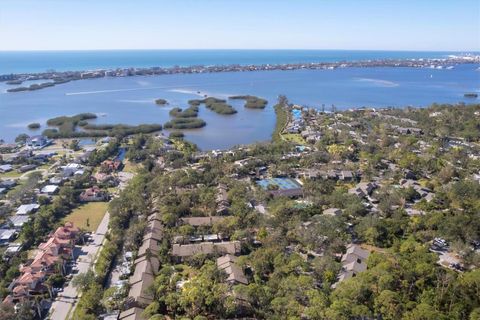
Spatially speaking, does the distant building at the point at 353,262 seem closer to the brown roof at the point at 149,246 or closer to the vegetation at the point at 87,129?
the brown roof at the point at 149,246

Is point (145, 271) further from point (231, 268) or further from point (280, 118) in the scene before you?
point (280, 118)

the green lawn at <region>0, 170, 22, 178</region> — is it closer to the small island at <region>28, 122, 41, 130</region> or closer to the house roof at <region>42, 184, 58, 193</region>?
the house roof at <region>42, 184, 58, 193</region>

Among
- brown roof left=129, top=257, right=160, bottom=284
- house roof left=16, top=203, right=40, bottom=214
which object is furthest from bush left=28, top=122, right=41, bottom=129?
brown roof left=129, top=257, right=160, bottom=284

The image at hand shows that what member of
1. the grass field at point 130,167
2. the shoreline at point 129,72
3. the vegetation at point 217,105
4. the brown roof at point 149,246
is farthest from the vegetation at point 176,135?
the shoreline at point 129,72

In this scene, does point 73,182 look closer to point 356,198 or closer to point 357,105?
point 356,198

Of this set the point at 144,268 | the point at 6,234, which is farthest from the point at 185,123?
the point at 144,268

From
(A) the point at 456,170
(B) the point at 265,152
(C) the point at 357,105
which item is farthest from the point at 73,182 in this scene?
(C) the point at 357,105

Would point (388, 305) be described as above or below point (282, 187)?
above
